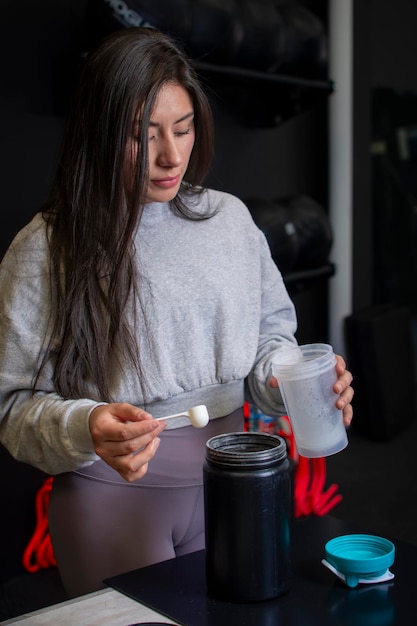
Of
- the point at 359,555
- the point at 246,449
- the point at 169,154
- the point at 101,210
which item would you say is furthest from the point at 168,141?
the point at 359,555

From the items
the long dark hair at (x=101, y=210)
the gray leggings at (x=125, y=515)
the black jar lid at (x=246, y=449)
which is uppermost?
the long dark hair at (x=101, y=210)

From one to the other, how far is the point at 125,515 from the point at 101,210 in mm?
478

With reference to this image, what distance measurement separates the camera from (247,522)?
98 cm

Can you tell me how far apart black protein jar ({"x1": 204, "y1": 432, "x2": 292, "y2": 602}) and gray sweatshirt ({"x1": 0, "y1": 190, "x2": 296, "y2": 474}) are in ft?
0.80

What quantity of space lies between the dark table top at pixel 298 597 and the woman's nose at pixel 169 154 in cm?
58

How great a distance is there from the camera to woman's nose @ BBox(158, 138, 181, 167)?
1270 mm

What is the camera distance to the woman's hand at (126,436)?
1023 mm

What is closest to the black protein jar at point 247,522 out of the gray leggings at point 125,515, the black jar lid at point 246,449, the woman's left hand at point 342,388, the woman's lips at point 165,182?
the black jar lid at point 246,449

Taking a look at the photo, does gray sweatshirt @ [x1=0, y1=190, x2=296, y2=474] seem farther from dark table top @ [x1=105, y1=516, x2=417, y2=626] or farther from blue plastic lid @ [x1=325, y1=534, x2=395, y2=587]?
blue plastic lid @ [x1=325, y1=534, x2=395, y2=587]

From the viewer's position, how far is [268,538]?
0.98 m

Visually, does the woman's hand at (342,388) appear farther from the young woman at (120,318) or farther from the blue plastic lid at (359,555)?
the blue plastic lid at (359,555)

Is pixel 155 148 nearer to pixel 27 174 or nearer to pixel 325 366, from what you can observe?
pixel 325 366

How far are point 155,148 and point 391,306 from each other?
2721mm

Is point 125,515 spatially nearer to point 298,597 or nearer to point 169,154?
point 298,597
